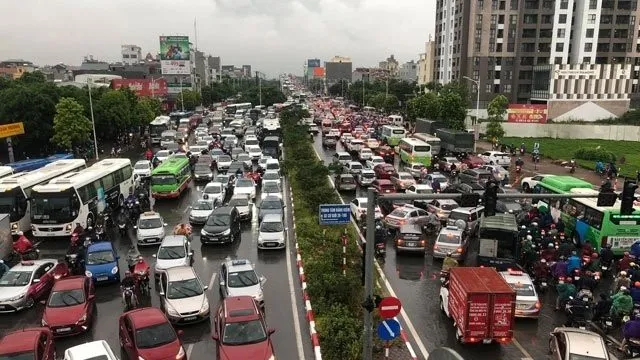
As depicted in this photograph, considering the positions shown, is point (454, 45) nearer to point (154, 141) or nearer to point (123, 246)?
point (154, 141)

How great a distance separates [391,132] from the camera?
56.6 metres

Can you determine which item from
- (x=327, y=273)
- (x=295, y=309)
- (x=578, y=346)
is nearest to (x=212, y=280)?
(x=295, y=309)

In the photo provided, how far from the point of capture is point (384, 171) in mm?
37375

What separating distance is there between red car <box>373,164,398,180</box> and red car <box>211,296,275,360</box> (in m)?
24.3

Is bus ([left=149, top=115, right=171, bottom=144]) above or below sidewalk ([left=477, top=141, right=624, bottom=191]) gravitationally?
above

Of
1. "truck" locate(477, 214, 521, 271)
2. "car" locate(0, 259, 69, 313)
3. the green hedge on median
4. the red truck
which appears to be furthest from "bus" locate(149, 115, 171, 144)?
the red truck

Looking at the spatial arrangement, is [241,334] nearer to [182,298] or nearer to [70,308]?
[182,298]

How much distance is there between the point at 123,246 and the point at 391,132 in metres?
37.9

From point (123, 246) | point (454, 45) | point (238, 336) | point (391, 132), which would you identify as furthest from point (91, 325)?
point (454, 45)

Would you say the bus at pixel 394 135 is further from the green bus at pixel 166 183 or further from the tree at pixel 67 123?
the tree at pixel 67 123

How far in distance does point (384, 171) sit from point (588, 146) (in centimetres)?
3395

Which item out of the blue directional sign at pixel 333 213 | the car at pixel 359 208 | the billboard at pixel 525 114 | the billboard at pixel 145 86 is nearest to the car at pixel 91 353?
the blue directional sign at pixel 333 213

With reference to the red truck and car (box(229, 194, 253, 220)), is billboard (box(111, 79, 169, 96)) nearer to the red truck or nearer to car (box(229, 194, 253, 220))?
car (box(229, 194, 253, 220))

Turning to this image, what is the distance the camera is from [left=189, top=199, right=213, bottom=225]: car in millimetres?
26891
